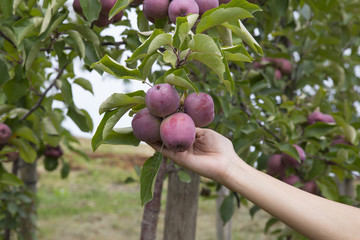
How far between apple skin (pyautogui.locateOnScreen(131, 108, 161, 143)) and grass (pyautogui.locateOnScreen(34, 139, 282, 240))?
2.19 meters

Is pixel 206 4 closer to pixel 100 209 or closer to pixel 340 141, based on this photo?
pixel 340 141

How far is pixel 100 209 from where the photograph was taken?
18.3ft

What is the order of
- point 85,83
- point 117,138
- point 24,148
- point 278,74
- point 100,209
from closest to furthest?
1. point 117,138
2. point 85,83
3. point 24,148
4. point 278,74
5. point 100,209

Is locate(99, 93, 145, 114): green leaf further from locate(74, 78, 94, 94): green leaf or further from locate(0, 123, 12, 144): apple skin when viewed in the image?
locate(0, 123, 12, 144): apple skin

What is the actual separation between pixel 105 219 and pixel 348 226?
4.53 meters

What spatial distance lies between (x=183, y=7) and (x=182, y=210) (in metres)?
1.14

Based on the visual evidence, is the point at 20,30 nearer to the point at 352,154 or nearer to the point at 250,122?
the point at 250,122

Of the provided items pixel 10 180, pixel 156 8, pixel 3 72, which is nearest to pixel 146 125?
pixel 156 8

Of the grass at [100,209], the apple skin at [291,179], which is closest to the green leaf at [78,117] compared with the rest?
the apple skin at [291,179]

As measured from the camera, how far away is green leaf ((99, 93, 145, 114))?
2.69 feet

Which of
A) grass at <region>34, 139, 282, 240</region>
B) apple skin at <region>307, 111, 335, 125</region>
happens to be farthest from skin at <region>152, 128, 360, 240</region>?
grass at <region>34, 139, 282, 240</region>

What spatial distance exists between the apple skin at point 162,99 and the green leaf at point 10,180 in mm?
1092

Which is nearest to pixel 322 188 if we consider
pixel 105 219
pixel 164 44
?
pixel 164 44

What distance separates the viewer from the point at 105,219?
5.14 metres
